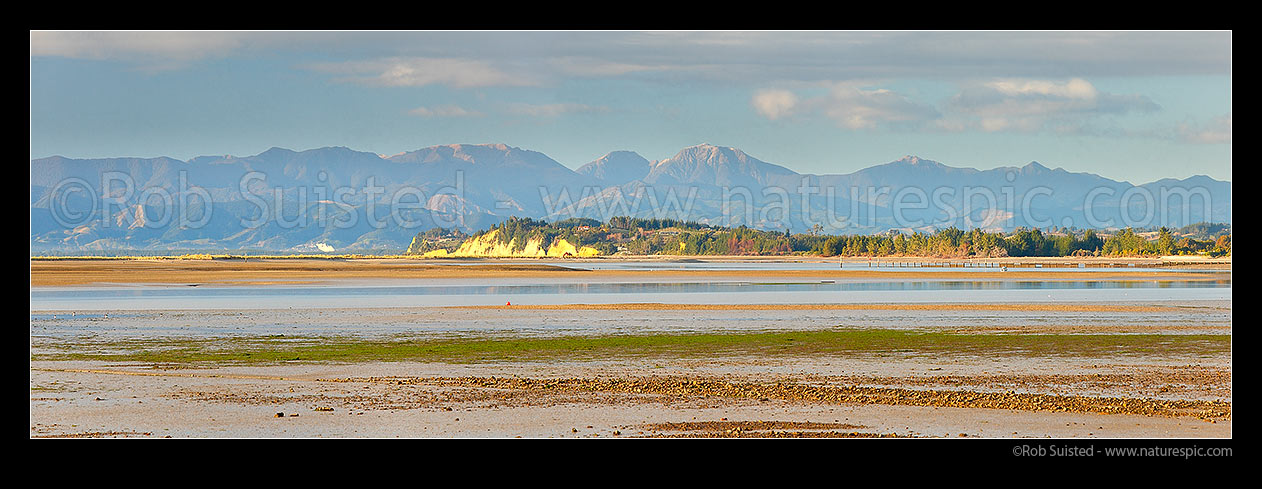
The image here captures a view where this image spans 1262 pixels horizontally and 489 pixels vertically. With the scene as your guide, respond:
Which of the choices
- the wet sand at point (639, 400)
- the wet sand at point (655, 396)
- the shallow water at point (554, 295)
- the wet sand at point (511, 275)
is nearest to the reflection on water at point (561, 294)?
the shallow water at point (554, 295)

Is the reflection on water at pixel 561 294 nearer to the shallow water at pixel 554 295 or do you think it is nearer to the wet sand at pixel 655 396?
the shallow water at pixel 554 295

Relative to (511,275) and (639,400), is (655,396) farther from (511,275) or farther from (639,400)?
(511,275)

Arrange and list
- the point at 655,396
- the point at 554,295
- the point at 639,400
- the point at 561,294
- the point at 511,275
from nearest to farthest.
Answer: the point at 639,400 → the point at 655,396 → the point at 554,295 → the point at 561,294 → the point at 511,275

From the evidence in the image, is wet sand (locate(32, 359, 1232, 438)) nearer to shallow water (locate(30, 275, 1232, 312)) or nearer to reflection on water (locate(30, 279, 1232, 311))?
shallow water (locate(30, 275, 1232, 312))

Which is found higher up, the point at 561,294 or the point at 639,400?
the point at 561,294

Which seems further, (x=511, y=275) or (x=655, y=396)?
(x=511, y=275)

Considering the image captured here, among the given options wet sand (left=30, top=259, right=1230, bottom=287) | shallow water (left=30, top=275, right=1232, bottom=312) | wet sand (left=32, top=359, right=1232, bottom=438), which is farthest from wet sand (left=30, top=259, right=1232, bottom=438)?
wet sand (left=30, top=259, right=1230, bottom=287)

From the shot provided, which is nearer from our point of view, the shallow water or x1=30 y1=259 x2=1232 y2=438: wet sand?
x1=30 y1=259 x2=1232 y2=438: wet sand

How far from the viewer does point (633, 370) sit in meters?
26.2

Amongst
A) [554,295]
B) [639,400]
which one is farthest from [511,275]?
[639,400]

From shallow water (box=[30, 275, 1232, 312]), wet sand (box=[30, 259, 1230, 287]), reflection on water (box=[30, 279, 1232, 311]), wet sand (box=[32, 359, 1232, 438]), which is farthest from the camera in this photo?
wet sand (box=[30, 259, 1230, 287])

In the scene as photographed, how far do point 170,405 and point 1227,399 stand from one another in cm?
1681

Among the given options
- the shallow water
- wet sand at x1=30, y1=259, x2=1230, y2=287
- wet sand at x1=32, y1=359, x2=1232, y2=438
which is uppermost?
wet sand at x1=30, y1=259, x2=1230, y2=287

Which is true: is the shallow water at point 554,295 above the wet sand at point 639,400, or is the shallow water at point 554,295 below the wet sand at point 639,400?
above
